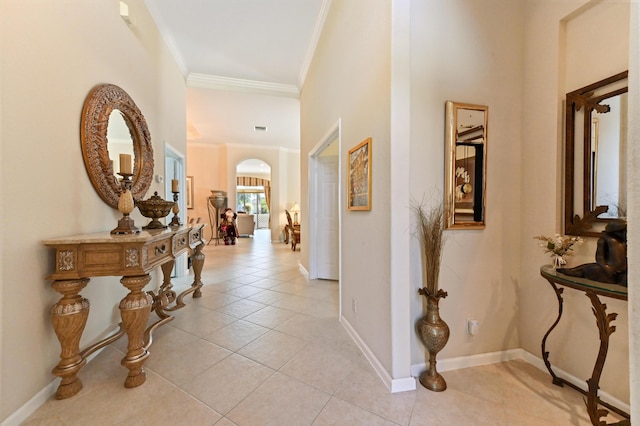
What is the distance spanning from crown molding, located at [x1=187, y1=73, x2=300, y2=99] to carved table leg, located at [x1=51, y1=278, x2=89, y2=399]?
3.91 m

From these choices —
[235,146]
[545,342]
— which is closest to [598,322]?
[545,342]

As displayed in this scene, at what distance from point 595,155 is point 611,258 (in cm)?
68

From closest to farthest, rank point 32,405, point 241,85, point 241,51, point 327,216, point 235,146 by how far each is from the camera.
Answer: point 32,405
point 241,51
point 327,216
point 241,85
point 235,146

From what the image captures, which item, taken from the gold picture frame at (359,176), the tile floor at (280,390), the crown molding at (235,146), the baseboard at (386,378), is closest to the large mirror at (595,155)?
the tile floor at (280,390)

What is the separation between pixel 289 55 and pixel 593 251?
403cm

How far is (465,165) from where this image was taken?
1797 millimetres

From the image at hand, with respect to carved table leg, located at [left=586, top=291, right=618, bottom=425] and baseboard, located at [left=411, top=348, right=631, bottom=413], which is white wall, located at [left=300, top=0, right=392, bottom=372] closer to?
baseboard, located at [left=411, top=348, right=631, bottom=413]

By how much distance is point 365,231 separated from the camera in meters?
2.02

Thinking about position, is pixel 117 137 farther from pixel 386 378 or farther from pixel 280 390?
pixel 386 378

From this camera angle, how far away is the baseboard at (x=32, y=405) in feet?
4.37

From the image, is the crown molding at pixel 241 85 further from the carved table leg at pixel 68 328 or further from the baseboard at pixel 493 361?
the baseboard at pixel 493 361

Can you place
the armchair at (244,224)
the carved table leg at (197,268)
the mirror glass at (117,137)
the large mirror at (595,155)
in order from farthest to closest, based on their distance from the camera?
the armchair at (244,224), the carved table leg at (197,268), the mirror glass at (117,137), the large mirror at (595,155)

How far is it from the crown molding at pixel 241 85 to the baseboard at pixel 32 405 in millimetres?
4338

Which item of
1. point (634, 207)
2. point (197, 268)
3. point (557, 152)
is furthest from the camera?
point (197, 268)
